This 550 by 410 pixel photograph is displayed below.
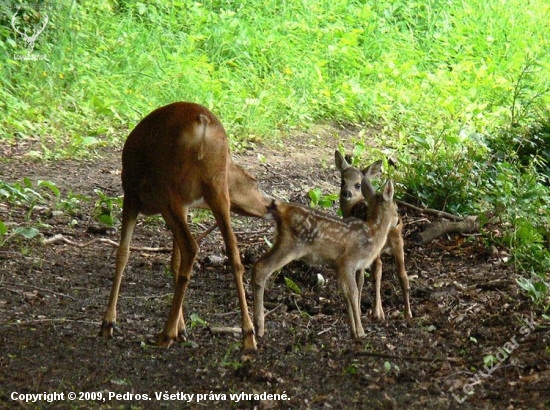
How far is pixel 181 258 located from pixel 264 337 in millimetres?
768

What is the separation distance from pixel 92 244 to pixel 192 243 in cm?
264

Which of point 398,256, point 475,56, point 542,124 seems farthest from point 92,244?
point 475,56

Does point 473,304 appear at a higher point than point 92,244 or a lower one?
higher

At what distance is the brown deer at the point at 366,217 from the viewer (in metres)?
6.96

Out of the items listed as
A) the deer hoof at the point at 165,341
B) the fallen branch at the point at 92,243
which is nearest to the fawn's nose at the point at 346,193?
the fallen branch at the point at 92,243

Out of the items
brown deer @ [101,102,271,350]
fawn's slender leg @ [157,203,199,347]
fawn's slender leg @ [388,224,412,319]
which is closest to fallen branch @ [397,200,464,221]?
fawn's slender leg @ [388,224,412,319]

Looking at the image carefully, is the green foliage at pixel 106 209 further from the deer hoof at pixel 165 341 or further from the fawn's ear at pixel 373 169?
the deer hoof at pixel 165 341

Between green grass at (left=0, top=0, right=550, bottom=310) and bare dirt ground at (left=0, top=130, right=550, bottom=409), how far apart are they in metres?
1.31

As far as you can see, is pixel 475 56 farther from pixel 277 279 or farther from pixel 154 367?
pixel 154 367

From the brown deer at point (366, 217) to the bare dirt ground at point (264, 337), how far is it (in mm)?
181

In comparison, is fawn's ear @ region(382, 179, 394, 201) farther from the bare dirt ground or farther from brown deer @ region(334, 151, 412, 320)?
the bare dirt ground

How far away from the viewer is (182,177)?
5.93 m

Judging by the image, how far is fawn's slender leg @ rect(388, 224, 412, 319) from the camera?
6922mm

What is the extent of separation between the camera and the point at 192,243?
5.96 metres
